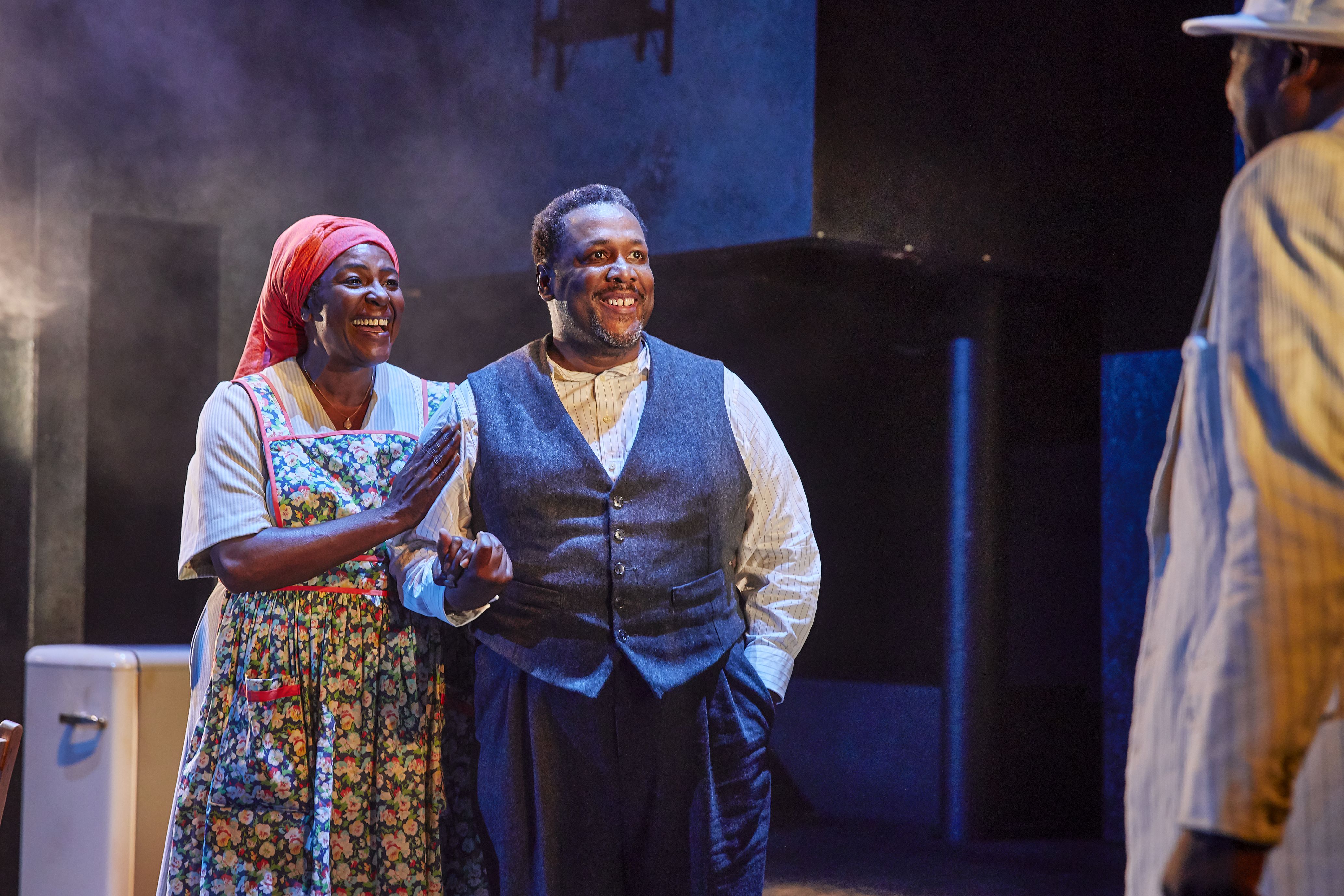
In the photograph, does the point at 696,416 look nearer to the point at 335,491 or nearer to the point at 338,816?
the point at 335,491

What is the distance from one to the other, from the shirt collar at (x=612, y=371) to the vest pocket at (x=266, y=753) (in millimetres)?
655

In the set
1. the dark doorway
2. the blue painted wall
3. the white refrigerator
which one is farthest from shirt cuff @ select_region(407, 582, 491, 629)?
the blue painted wall

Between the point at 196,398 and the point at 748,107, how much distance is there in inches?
88.8

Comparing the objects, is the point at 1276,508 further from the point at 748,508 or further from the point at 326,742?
the point at 326,742

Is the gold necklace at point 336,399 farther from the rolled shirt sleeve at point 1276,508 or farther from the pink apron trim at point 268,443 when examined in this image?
the rolled shirt sleeve at point 1276,508

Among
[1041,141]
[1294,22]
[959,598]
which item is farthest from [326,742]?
[1041,141]

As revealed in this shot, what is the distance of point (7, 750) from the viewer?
90.1 inches

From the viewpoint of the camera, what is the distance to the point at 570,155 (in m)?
Result: 4.88

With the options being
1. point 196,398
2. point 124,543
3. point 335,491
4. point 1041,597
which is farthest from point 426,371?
point 335,491

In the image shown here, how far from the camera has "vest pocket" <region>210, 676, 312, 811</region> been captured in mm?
2145

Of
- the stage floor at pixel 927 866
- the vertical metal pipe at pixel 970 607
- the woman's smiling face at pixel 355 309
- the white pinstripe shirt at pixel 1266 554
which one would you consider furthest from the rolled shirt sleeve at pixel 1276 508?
the vertical metal pipe at pixel 970 607

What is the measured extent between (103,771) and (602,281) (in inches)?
68.9

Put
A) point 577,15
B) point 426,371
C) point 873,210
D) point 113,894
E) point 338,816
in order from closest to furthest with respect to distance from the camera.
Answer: point 338,816
point 113,894
point 873,210
point 577,15
point 426,371

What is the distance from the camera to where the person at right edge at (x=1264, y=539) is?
3.31ft
